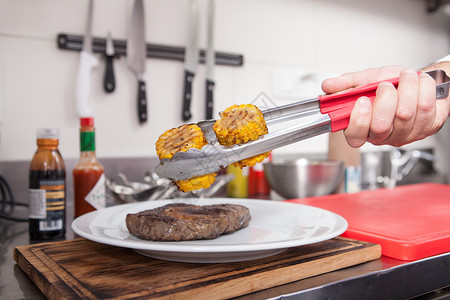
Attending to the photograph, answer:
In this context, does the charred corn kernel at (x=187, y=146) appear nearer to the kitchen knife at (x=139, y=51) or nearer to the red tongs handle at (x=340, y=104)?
the red tongs handle at (x=340, y=104)

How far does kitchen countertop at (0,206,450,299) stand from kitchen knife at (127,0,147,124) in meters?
0.88

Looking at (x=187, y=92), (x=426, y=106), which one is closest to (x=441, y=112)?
(x=426, y=106)

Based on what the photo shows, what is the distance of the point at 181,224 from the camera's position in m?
0.67

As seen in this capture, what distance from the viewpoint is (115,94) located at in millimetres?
1541

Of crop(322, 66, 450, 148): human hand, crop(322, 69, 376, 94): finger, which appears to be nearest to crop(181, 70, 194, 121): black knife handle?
crop(322, 69, 376, 94): finger

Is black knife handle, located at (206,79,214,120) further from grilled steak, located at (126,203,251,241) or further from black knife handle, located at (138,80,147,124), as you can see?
grilled steak, located at (126,203,251,241)

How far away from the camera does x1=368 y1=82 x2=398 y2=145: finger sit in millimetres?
787

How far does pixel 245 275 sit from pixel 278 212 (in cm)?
36

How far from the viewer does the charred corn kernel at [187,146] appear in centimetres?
68

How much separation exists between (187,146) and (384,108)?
411mm

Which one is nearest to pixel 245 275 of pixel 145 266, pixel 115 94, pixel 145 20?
pixel 145 266

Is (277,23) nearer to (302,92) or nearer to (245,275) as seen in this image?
(302,92)

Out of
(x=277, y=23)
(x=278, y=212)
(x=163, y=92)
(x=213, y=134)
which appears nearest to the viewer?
(x=213, y=134)

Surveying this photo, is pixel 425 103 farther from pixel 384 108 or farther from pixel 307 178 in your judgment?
pixel 307 178
